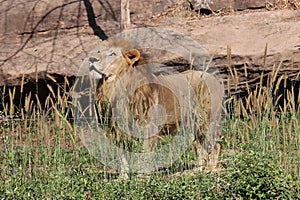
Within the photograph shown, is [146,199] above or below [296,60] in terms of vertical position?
below

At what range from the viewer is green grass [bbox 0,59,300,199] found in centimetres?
513

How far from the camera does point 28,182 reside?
5.48 metres

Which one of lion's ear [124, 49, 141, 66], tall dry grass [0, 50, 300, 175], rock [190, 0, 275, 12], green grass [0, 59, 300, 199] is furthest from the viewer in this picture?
rock [190, 0, 275, 12]

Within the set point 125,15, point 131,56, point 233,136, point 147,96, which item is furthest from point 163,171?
point 125,15

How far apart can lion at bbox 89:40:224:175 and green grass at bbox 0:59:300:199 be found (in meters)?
0.24

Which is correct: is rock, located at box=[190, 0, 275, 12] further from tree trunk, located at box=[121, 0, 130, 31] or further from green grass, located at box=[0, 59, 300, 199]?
green grass, located at box=[0, 59, 300, 199]

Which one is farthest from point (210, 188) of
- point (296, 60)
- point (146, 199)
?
point (296, 60)

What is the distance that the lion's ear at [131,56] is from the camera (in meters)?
6.14

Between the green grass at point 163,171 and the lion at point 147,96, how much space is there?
244mm

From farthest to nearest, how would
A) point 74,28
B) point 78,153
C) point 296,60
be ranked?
point 74,28
point 296,60
point 78,153

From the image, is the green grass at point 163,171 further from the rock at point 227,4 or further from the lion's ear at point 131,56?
the rock at point 227,4

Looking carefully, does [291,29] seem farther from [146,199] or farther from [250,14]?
[146,199]

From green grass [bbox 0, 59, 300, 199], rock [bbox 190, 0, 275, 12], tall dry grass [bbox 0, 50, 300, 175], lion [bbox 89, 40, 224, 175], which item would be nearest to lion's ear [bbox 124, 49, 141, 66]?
lion [bbox 89, 40, 224, 175]

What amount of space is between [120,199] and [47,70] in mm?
3222
